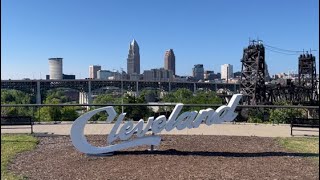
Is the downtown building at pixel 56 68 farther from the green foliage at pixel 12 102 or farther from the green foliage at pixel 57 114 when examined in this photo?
the green foliage at pixel 57 114

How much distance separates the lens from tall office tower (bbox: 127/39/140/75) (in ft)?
583

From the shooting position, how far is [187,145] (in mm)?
10648

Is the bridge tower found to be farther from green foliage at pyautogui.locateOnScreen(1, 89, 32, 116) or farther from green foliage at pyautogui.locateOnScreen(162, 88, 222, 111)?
green foliage at pyautogui.locateOnScreen(1, 89, 32, 116)

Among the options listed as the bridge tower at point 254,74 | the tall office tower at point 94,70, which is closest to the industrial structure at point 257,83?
the bridge tower at point 254,74

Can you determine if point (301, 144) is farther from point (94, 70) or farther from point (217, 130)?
point (94, 70)

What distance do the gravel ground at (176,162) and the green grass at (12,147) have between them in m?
0.20

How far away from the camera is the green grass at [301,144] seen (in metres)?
9.85

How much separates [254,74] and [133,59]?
12713cm

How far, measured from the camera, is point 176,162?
842 cm

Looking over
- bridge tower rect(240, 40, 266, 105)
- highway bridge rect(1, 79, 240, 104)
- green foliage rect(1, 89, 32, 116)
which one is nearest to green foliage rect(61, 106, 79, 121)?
green foliage rect(1, 89, 32, 116)

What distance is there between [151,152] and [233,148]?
7.09 feet

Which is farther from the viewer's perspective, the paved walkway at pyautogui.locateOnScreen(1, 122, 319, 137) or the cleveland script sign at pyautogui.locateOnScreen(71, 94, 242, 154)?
the paved walkway at pyautogui.locateOnScreen(1, 122, 319, 137)

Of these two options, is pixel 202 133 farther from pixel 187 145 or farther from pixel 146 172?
pixel 146 172

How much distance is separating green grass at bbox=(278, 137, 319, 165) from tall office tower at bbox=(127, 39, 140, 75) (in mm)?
165222
